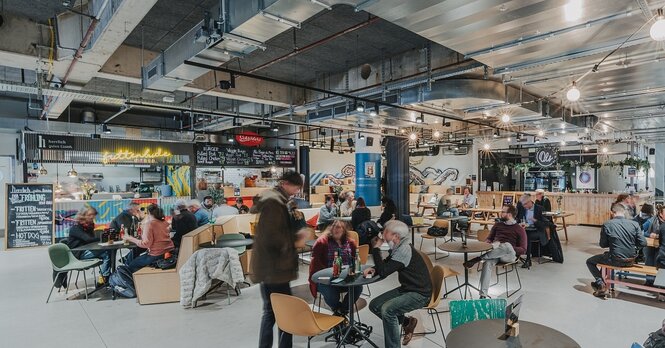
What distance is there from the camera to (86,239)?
18.8 feet

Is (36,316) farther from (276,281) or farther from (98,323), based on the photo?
(276,281)

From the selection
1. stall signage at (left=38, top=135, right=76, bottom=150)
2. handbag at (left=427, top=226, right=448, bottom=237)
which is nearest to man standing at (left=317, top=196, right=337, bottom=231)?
handbag at (left=427, top=226, right=448, bottom=237)

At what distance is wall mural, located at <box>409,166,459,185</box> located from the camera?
16684mm

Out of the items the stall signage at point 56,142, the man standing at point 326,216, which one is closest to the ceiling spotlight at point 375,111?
the man standing at point 326,216

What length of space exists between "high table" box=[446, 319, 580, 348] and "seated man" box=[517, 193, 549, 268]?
17.9 feet

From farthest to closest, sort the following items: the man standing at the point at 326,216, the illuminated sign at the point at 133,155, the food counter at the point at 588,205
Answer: the illuminated sign at the point at 133,155
the food counter at the point at 588,205
the man standing at the point at 326,216

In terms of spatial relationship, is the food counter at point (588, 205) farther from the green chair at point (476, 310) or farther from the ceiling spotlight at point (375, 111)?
the green chair at point (476, 310)

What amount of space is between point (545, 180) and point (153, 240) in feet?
54.1

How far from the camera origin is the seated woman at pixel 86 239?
5684 mm

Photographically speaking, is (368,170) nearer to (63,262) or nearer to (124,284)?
(124,284)

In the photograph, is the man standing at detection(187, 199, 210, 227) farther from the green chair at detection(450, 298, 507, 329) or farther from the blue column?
the blue column

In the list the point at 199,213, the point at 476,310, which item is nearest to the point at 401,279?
the point at 476,310

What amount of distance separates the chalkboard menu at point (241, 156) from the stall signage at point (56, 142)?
12.4ft

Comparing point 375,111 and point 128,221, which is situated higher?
point 375,111
